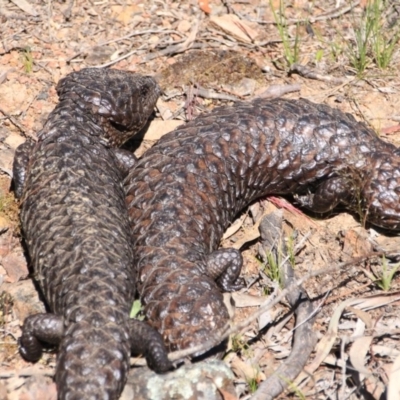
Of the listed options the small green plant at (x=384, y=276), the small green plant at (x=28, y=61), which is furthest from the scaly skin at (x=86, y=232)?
the small green plant at (x=384, y=276)

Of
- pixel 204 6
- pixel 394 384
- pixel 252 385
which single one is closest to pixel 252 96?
pixel 204 6

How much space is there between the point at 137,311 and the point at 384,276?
6.33ft

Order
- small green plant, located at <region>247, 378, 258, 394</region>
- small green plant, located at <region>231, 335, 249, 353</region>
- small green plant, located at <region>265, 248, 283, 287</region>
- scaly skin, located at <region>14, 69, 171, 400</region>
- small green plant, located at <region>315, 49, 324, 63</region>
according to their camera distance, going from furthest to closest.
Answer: small green plant, located at <region>315, 49, 324, 63</region>
small green plant, located at <region>265, 248, 283, 287</region>
small green plant, located at <region>231, 335, 249, 353</region>
small green plant, located at <region>247, 378, 258, 394</region>
scaly skin, located at <region>14, 69, 171, 400</region>

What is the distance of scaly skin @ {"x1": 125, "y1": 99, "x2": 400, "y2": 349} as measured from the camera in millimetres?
7031

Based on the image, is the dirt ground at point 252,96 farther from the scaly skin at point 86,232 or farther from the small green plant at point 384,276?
the scaly skin at point 86,232

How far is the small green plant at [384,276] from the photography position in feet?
22.8

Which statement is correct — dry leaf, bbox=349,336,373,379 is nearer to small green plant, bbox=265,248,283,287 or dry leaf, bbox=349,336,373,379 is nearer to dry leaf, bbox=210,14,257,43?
small green plant, bbox=265,248,283,287

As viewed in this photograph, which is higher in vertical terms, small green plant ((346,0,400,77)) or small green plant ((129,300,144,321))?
small green plant ((346,0,400,77))

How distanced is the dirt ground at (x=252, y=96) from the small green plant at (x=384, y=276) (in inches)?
0.7

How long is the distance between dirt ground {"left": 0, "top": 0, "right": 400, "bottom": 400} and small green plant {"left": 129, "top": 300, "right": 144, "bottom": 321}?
68 cm

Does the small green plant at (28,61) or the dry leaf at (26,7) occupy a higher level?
the dry leaf at (26,7)

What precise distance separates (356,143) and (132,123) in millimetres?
1973

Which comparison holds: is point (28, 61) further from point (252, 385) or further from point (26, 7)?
point (252, 385)

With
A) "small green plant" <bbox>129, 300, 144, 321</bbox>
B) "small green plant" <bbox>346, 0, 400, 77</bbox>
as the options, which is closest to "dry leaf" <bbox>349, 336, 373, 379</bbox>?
"small green plant" <bbox>129, 300, 144, 321</bbox>
